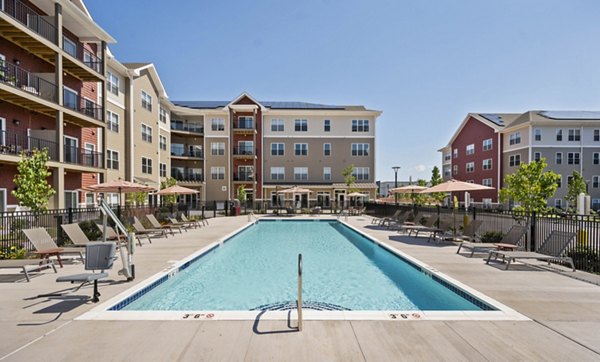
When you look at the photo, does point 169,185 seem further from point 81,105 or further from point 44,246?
point 44,246

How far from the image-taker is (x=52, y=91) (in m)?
17.2

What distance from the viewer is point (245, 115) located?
125 feet

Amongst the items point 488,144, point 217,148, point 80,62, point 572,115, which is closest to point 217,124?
point 217,148

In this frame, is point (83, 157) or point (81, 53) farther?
point (83, 157)

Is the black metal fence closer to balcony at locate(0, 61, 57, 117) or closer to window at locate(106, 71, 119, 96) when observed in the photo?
balcony at locate(0, 61, 57, 117)

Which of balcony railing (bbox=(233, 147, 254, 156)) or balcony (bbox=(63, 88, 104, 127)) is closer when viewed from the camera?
balcony (bbox=(63, 88, 104, 127))

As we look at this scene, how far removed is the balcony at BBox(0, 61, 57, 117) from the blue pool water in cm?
1312

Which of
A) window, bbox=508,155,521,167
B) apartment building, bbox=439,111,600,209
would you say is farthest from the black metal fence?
window, bbox=508,155,521,167

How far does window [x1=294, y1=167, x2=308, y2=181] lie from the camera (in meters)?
38.5

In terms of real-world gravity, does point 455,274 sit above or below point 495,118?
below

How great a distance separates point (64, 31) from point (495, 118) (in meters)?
47.1

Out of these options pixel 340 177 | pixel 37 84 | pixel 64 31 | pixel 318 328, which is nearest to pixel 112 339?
pixel 318 328

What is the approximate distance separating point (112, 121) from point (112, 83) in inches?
115

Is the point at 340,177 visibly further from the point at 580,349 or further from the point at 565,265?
the point at 580,349
